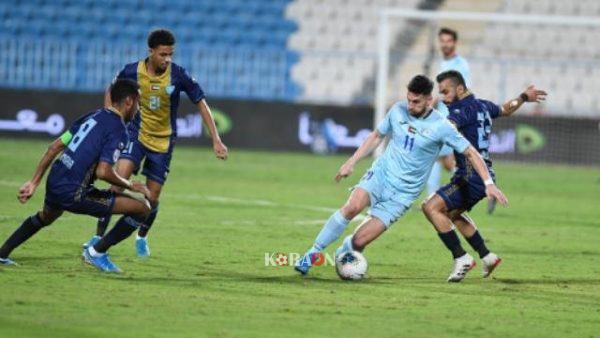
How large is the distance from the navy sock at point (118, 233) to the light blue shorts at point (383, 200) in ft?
6.42

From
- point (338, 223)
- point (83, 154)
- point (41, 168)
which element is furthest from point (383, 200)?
point (41, 168)

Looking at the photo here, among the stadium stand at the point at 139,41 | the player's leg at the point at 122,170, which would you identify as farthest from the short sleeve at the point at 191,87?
the stadium stand at the point at 139,41

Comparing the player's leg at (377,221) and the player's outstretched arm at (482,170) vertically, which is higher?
the player's outstretched arm at (482,170)

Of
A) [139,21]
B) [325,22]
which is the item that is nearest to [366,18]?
[325,22]

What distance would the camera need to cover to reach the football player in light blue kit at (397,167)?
33.6 feet

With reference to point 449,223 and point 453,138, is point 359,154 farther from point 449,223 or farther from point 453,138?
point 449,223

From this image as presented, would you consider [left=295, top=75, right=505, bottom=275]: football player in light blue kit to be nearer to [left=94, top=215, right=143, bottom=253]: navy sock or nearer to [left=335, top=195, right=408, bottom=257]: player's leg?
[left=335, top=195, right=408, bottom=257]: player's leg

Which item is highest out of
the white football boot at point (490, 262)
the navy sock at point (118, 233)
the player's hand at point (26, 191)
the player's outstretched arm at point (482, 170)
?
the player's outstretched arm at point (482, 170)

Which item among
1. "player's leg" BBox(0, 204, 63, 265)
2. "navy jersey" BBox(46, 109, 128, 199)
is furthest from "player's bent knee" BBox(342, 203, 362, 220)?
"player's leg" BBox(0, 204, 63, 265)

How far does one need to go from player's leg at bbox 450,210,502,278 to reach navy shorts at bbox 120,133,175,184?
2715mm

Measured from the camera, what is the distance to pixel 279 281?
9.89 metres

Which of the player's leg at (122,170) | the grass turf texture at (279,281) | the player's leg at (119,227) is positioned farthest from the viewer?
the player's leg at (122,170)

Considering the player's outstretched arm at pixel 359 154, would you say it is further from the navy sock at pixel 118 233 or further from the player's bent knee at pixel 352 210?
the navy sock at pixel 118 233

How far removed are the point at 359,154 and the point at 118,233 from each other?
2.13 m
